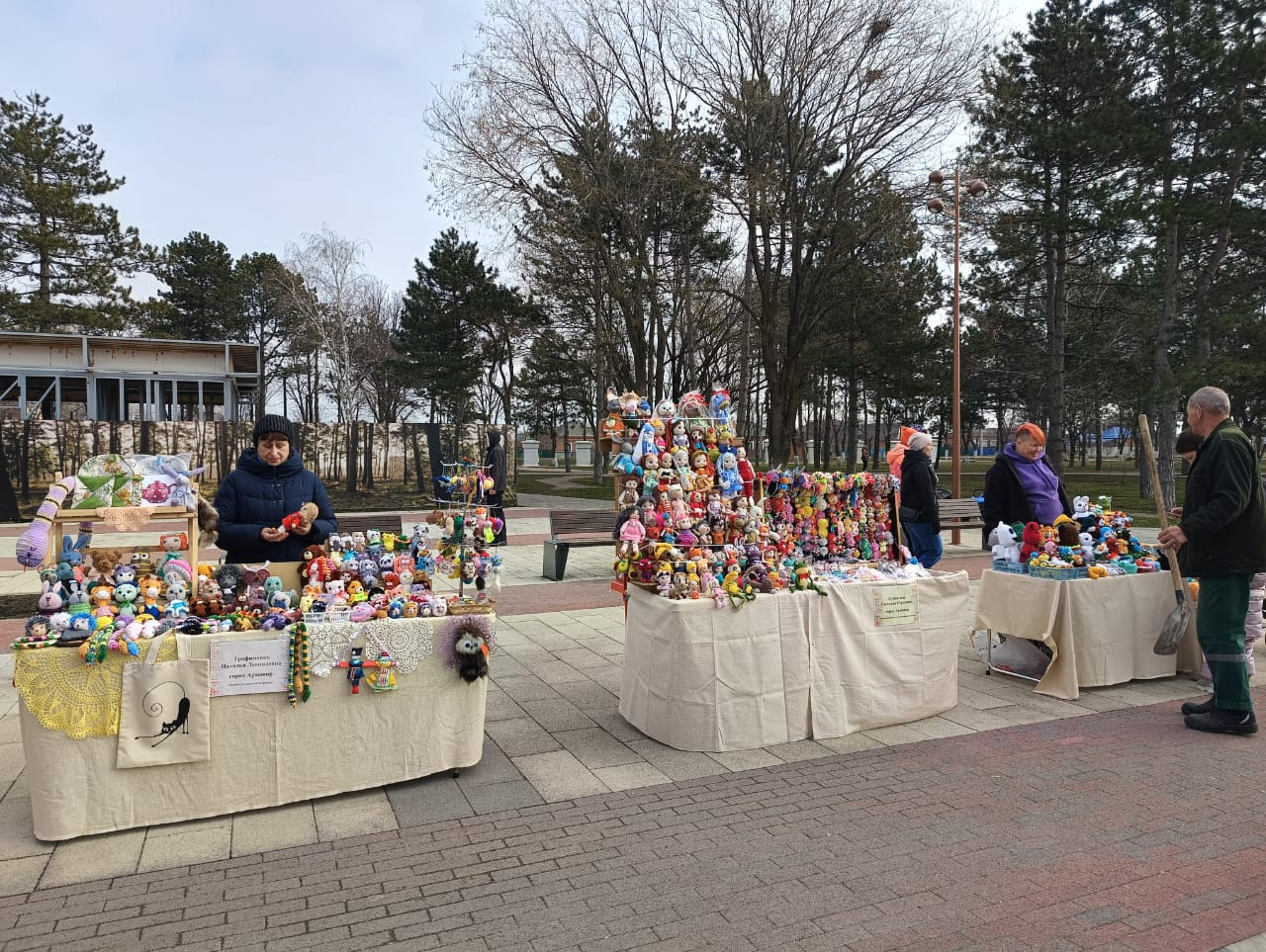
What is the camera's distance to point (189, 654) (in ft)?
11.5

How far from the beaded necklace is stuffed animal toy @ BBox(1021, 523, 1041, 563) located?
4973 millimetres

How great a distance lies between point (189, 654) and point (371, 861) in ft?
4.03

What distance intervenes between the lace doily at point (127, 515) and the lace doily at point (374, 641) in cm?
146

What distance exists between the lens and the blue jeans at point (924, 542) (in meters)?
8.22

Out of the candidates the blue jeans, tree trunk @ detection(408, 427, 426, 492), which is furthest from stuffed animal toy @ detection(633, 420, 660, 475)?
tree trunk @ detection(408, 427, 426, 492)

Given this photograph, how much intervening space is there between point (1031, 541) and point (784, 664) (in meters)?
2.54

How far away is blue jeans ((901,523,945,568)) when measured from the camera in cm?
822

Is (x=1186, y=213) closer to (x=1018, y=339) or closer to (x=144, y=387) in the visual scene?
(x=1018, y=339)

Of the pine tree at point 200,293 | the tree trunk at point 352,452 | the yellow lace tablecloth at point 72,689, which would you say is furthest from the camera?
the pine tree at point 200,293

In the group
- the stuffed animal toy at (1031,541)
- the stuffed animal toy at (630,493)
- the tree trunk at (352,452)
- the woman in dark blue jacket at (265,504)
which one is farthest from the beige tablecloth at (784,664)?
the tree trunk at (352,452)

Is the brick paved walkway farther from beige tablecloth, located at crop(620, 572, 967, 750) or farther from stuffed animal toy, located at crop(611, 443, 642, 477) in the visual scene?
stuffed animal toy, located at crop(611, 443, 642, 477)

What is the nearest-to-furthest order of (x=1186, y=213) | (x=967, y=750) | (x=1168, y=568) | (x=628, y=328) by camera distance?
(x=967, y=750), (x=1168, y=568), (x=1186, y=213), (x=628, y=328)

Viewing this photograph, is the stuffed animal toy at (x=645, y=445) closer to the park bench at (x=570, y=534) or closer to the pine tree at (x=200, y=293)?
the park bench at (x=570, y=534)

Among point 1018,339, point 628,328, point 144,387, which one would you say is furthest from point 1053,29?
point 144,387
